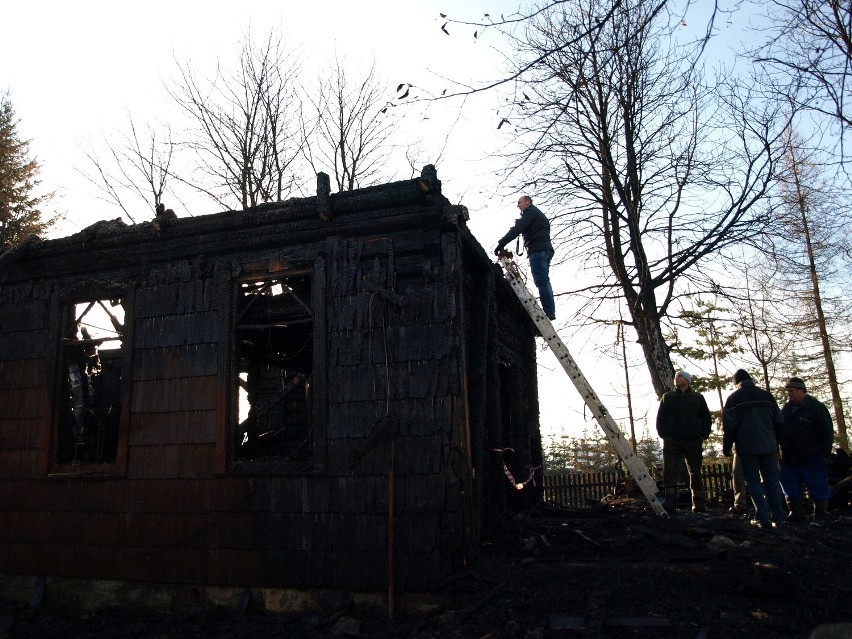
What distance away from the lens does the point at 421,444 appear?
19.6ft

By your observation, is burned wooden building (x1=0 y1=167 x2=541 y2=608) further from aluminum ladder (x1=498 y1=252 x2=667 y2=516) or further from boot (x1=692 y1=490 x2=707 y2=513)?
boot (x1=692 y1=490 x2=707 y2=513)

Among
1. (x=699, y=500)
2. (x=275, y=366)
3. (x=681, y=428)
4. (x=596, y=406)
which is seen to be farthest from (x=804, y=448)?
(x=275, y=366)

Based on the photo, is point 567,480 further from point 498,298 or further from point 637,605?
point 637,605

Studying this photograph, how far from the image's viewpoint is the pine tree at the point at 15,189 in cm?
2642

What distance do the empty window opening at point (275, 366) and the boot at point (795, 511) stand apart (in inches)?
239

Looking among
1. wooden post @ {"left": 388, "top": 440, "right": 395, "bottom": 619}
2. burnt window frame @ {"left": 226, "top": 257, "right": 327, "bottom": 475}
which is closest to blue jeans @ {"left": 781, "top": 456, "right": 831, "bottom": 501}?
wooden post @ {"left": 388, "top": 440, "right": 395, "bottom": 619}

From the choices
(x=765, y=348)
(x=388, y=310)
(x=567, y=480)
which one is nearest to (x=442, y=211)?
(x=388, y=310)

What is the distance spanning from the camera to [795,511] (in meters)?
8.01

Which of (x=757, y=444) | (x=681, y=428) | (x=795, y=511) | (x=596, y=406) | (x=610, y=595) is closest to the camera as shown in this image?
(x=610, y=595)

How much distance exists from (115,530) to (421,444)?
3.72 metres

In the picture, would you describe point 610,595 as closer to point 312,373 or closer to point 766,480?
point 766,480

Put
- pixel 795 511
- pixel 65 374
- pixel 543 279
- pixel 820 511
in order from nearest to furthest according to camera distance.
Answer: pixel 65 374 → pixel 795 511 → pixel 820 511 → pixel 543 279

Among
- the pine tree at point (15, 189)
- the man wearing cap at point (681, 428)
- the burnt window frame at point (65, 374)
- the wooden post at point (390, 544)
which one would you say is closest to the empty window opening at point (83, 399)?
the burnt window frame at point (65, 374)

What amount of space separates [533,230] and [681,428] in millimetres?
3324
